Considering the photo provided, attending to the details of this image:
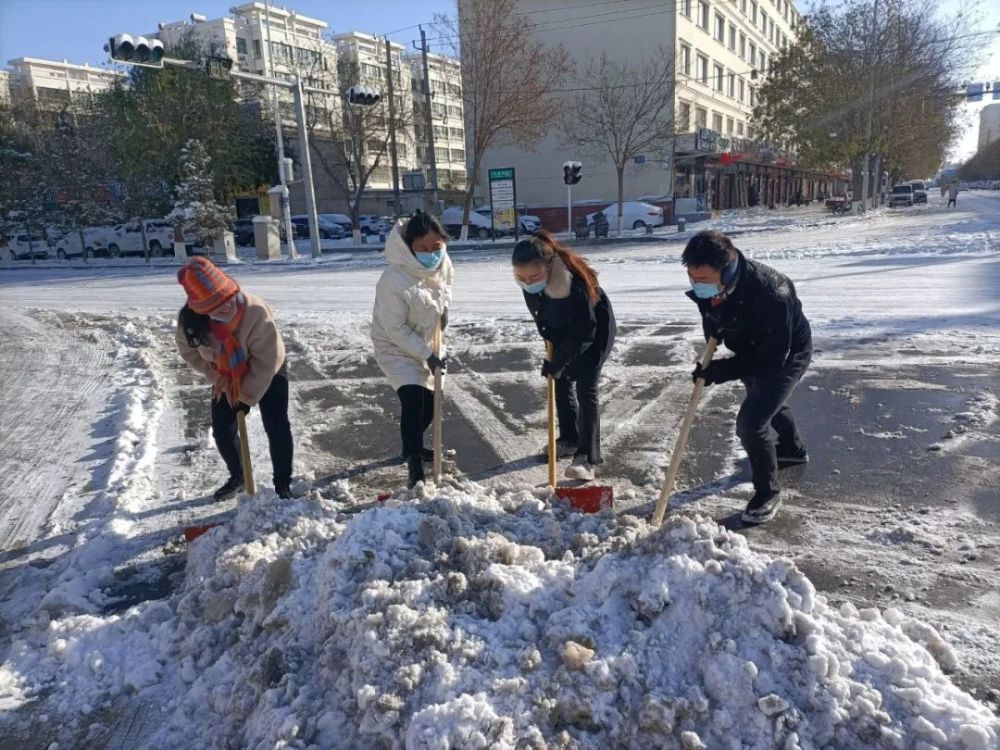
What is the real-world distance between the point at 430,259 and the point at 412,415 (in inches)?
39.1

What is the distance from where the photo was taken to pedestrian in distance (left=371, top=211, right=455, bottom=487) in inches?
165

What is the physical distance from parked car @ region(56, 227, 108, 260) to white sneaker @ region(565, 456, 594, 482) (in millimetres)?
29782

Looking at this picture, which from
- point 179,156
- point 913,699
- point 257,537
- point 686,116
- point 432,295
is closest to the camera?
point 913,699

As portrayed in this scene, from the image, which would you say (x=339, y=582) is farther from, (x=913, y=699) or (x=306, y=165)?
(x=306, y=165)

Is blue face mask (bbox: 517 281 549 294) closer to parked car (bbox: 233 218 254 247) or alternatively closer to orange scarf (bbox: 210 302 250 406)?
orange scarf (bbox: 210 302 250 406)

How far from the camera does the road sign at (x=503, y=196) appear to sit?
926 inches

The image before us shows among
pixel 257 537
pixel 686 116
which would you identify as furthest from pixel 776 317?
pixel 686 116

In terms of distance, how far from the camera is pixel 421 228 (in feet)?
13.6

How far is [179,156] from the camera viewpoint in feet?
89.2

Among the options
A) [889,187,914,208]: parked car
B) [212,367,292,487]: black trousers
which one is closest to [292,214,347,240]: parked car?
[212,367,292,487]: black trousers

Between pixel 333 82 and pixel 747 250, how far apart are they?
25.6 m

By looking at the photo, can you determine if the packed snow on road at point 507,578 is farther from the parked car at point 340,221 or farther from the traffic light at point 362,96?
the parked car at point 340,221

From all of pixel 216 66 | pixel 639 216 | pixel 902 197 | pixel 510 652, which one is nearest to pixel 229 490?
pixel 510 652

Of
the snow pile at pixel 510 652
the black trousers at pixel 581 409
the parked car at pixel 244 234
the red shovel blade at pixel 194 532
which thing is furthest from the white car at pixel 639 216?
the snow pile at pixel 510 652
